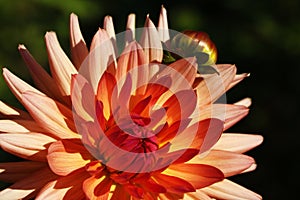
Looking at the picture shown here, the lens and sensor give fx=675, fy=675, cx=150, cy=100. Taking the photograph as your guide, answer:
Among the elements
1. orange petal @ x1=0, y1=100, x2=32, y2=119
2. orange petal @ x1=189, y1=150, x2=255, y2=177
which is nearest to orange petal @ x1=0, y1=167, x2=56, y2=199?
orange petal @ x1=0, y1=100, x2=32, y2=119

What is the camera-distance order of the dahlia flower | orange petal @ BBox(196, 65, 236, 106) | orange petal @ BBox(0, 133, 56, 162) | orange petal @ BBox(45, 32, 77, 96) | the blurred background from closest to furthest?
orange petal @ BBox(0, 133, 56, 162)
the dahlia flower
orange petal @ BBox(45, 32, 77, 96)
orange petal @ BBox(196, 65, 236, 106)
the blurred background

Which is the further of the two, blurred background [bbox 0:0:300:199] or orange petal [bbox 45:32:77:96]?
blurred background [bbox 0:0:300:199]

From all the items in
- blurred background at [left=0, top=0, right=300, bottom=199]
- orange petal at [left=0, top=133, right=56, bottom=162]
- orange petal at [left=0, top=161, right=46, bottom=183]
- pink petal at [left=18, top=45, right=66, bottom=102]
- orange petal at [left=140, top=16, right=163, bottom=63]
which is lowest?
blurred background at [left=0, top=0, right=300, bottom=199]

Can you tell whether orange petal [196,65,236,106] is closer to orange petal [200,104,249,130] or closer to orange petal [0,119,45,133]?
orange petal [200,104,249,130]

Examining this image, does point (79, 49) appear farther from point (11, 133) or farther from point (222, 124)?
point (222, 124)

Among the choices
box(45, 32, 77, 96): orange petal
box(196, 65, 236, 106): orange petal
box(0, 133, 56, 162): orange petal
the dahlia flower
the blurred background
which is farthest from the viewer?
the blurred background
